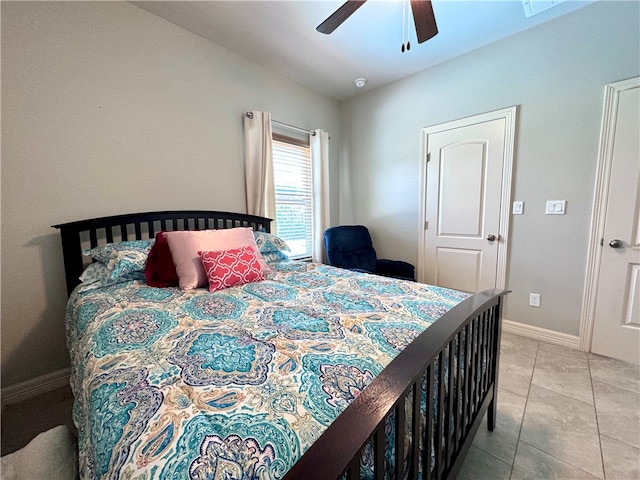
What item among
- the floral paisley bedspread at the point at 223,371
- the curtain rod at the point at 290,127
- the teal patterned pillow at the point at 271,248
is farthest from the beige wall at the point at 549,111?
the teal patterned pillow at the point at 271,248

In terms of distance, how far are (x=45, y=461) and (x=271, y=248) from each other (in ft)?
5.44

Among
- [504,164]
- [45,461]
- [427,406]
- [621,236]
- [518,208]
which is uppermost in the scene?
[504,164]

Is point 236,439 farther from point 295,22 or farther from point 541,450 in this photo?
point 295,22

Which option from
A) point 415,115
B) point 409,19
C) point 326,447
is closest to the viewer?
point 326,447

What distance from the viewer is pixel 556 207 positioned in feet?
7.23

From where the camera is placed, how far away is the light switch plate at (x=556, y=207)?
218cm

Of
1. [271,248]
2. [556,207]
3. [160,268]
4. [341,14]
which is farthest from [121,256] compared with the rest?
[556,207]

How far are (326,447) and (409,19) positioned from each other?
2699 mm

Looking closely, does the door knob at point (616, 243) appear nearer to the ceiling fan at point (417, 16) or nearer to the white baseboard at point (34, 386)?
the ceiling fan at point (417, 16)

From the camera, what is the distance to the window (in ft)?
9.90

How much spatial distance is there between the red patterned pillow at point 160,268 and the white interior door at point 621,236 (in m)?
3.17

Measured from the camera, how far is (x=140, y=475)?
0.47 meters

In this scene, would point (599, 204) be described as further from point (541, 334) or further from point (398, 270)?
point (398, 270)

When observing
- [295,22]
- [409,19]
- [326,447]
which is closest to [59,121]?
[295,22]
